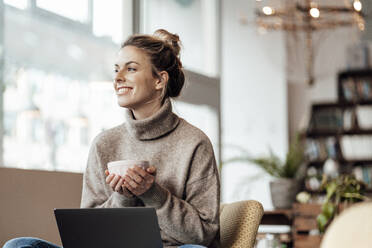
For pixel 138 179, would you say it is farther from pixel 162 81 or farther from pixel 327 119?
pixel 327 119

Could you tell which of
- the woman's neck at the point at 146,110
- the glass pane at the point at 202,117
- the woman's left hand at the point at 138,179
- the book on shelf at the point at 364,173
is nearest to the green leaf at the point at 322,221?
the glass pane at the point at 202,117

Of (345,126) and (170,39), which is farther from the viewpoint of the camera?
(345,126)

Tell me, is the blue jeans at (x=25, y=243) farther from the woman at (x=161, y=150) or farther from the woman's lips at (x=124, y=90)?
the woman's lips at (x=124, y=90)

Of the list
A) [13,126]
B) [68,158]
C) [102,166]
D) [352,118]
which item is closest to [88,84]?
[68,158]

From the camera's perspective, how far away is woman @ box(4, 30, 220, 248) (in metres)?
1.70

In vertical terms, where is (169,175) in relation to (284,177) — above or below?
above

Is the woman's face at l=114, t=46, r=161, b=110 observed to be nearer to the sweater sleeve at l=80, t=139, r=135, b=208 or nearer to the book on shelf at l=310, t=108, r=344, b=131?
the sweater sleeve at l=80, t=139, r=135, b=208

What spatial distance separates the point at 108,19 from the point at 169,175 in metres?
1.77

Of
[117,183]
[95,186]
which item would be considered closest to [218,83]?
[95,186]

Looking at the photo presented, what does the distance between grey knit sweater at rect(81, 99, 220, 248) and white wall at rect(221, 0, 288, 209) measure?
4086 mm

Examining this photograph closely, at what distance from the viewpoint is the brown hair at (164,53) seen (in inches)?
75.3

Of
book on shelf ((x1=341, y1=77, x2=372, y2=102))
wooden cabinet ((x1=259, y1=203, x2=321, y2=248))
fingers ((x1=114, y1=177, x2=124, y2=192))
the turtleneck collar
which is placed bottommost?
wooden cabinet ((x1=259, y1=203, x2=321, y2=248))

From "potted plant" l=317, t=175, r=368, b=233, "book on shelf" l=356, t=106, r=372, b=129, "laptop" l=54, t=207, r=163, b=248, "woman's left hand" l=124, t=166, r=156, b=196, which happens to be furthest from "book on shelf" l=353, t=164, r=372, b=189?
"laptop" l=54, t=207, r=163, b=248

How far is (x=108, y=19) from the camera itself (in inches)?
133
